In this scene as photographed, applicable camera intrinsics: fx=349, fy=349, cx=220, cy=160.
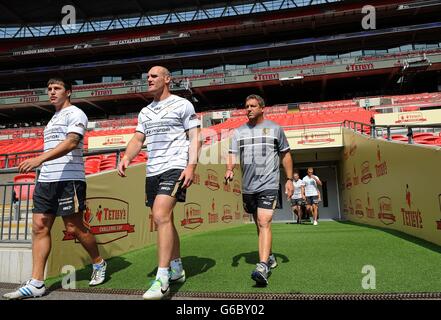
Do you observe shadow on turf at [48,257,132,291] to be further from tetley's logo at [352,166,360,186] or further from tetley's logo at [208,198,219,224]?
tetley's logo at [352,166,360,186]

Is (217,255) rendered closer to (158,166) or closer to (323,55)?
(158,166)

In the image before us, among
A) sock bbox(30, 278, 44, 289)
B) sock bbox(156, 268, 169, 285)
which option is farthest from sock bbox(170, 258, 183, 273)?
sock bbox(30, 278, 44, 289)

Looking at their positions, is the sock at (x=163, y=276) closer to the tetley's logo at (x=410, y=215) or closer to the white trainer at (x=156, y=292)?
the white trainer at (x=156, y=292)

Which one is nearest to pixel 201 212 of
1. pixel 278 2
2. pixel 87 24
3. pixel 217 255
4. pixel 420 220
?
pixel 217 255

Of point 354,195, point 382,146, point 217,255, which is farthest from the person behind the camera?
point 354,195

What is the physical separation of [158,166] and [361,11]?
28343mm

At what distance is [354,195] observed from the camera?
11.9 meters

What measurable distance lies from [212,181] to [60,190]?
21.4ft

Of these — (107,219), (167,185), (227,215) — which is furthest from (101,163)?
(167,185)

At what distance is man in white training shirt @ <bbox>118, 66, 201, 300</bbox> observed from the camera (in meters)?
2.66

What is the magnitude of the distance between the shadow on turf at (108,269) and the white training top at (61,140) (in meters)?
1.03

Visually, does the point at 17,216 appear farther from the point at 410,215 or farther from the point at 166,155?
the point at 410,215

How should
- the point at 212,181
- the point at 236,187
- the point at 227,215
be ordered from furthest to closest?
the point at 236,187 < the point at 227,215 < the point at 212,181

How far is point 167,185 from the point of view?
8.90 feet
